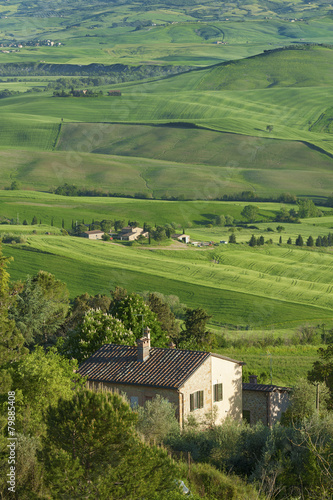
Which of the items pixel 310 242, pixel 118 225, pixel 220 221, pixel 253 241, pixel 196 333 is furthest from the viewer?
pixel 220 221

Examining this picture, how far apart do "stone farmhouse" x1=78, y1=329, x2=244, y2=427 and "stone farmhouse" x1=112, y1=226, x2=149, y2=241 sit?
89837mm

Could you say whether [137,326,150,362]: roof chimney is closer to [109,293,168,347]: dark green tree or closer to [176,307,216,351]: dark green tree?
[109,293,168,347]: dark green tree

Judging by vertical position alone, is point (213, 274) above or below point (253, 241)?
below

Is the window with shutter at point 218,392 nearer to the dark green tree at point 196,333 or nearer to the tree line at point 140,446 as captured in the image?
Result: the tree line at point 140,446

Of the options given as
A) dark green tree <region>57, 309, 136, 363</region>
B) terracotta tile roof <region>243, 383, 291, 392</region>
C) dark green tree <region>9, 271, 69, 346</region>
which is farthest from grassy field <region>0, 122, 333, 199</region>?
terracotta tile roof <region>243, 383, 291, 392</region>

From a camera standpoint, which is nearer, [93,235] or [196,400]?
[196,400]

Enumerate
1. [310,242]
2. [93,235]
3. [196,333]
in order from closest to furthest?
[196,333], [310,242], [93,235]

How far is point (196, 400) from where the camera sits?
101ft

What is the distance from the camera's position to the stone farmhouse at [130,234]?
408 feet

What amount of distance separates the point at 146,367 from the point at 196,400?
2703mm

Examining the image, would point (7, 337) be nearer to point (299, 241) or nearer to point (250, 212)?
point (299, 241)

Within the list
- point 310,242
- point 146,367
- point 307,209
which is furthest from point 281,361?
point 307,209

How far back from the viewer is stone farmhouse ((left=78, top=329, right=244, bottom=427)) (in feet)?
98.9

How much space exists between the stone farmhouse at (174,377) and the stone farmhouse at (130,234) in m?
89.8
